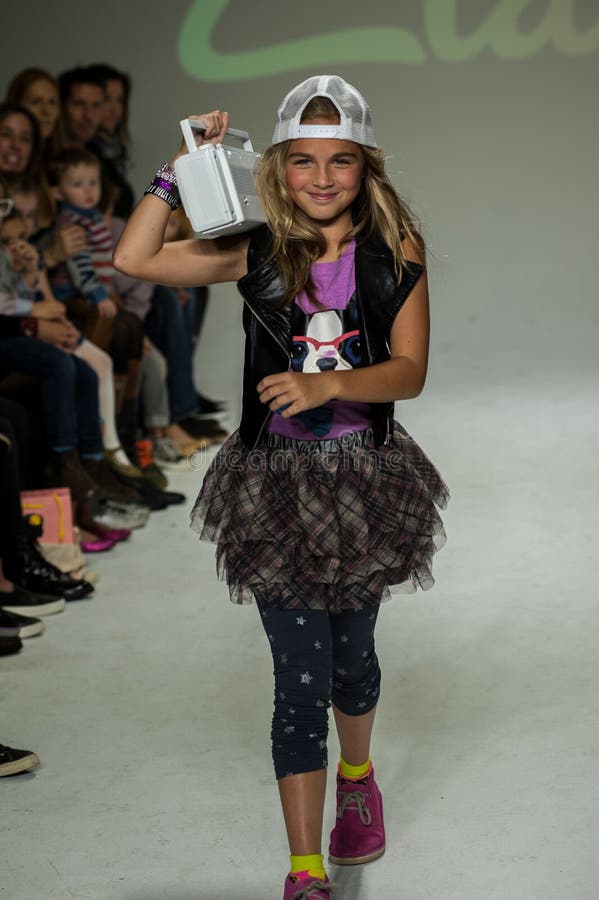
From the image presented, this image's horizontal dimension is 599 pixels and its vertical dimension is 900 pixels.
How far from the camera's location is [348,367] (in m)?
1.73

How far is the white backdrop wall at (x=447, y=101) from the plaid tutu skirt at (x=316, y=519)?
15.3ft

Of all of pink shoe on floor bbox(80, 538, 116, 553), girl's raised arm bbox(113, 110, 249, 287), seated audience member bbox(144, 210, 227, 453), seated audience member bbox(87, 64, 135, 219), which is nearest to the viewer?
girl's raised arm bbox(113, 110, 249, 287)

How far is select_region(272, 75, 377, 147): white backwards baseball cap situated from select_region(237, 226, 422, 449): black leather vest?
5.4 inches

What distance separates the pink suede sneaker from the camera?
6.00ft

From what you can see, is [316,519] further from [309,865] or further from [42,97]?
[42,97]

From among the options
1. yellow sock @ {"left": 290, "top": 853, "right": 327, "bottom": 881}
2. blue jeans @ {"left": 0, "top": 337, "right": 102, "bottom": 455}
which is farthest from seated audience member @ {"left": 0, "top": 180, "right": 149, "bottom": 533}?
yellow sock @ {"left": 290, "top": 853, "right": 327, "bottom": 881}

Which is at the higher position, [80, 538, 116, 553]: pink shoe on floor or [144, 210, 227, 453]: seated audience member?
[144, 210, 227, 453]: seated audience member

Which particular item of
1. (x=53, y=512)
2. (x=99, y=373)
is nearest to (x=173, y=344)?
(x=99, y=373)

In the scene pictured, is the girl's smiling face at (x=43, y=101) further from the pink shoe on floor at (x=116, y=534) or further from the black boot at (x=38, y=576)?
the black boot at (x=38, y=576)

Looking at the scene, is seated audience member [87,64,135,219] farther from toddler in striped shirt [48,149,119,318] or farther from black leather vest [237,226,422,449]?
black leather vest [237,226,422,449]

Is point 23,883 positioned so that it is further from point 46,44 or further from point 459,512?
point 46,44

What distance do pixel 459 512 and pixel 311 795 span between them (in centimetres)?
208

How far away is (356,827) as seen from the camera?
1.84 m

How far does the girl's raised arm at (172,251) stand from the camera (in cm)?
172
